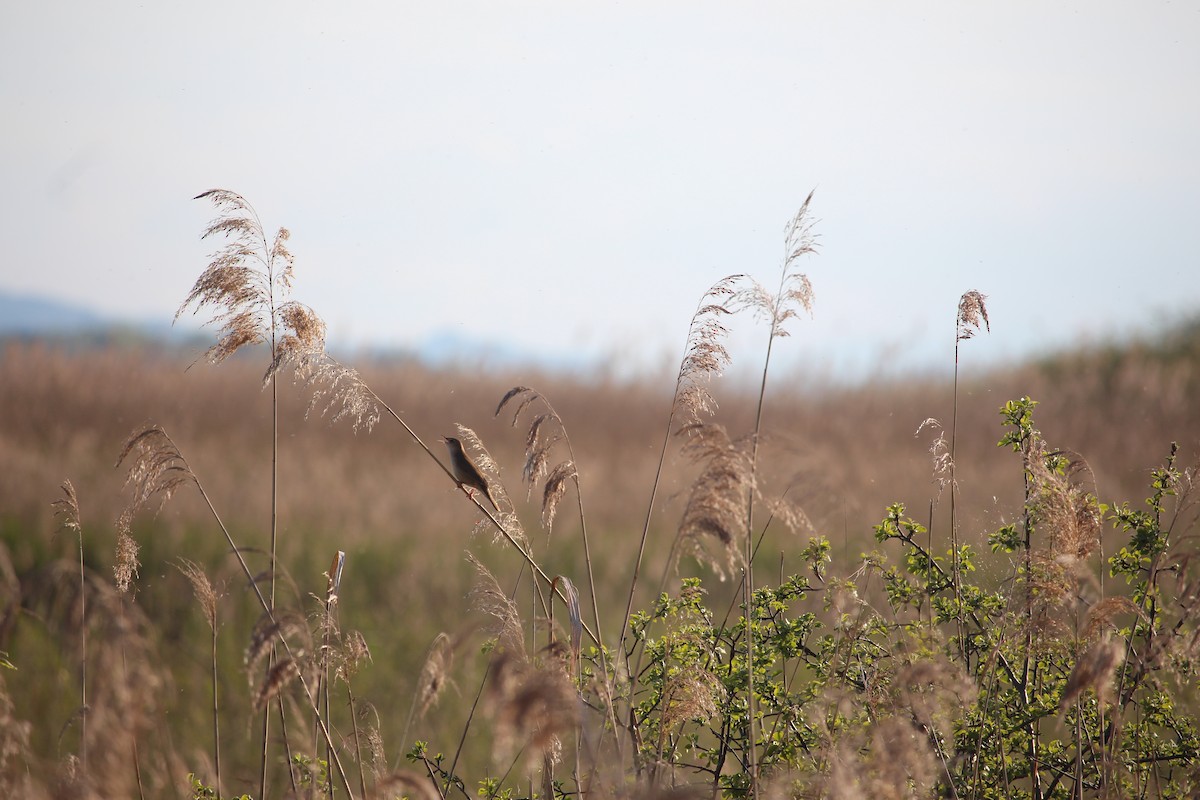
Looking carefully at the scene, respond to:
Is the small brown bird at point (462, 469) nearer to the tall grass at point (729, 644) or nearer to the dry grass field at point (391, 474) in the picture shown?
the tall grass at point (729, 644)

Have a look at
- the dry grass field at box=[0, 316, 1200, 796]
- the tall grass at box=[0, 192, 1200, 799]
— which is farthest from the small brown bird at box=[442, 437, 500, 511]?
the dry grass field at box=[0, 316, 1200, 796]

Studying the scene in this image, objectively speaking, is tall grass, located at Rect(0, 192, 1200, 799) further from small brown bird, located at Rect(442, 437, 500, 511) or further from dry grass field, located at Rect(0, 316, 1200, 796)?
dry grass field, located at Rect(0, 316, 1200, 796)

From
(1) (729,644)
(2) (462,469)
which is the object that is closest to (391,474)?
(2) (462,469)

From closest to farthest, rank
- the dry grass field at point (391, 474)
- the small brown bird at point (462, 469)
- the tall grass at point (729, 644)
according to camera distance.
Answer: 1. the tall grass at point (729, 644)
2. the small brown bird at point (462, 469)
3. the dry grass field at point (391, 474)

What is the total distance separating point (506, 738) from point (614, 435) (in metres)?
11.8

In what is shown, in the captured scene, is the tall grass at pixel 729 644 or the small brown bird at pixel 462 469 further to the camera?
the small brown bird at pixel 462 469

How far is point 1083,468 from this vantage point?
2754 mm

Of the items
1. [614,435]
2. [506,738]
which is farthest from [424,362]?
[506,738]

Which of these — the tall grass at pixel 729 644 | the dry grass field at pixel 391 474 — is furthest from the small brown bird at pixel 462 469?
the dry grass field at pixel 391 474

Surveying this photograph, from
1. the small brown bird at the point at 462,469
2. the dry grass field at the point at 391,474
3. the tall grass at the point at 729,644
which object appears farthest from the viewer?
the dry grass field at the point at 391,474

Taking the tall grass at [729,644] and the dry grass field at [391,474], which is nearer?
the tall grass at [729,644]

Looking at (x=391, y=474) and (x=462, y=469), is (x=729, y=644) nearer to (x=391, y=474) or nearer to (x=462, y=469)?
(x=462, y=469)

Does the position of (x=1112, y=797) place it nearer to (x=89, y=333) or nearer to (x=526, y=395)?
(x=526, y=395)

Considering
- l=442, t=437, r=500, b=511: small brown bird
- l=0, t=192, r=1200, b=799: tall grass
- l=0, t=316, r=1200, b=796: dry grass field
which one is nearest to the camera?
l=0, t=192, r=1200, b=799: tall grass
